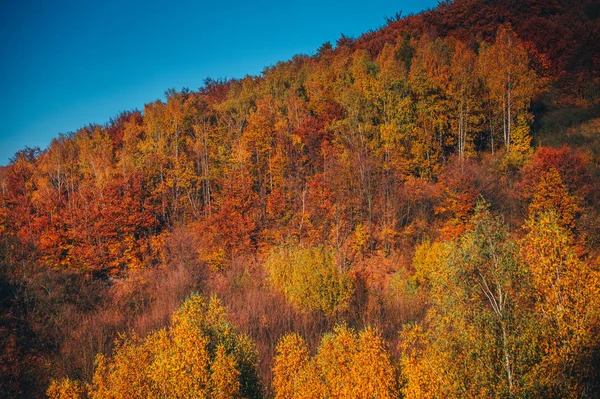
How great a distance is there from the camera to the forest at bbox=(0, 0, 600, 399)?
1562 centimetres

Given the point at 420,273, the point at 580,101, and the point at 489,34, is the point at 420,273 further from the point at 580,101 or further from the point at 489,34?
the point at 489,34

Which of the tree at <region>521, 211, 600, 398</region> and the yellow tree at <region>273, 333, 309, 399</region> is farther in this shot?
the yellow tree at <region>273, 333, 309, 399</region>

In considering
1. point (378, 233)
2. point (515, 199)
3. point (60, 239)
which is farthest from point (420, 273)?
point (60, 239)

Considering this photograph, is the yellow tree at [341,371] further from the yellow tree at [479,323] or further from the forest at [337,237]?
the yellow tree at [479,323]

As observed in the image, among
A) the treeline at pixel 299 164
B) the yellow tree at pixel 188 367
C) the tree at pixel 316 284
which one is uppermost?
the treeline at pixel 299 164

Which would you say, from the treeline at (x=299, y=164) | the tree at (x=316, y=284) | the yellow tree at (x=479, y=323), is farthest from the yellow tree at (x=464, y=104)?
the yellow tree at (x=479, y=323)

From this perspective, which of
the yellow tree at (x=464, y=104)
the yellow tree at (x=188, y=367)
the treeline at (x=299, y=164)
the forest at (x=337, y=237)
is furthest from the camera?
the yellow tree at (x=464, y=104)

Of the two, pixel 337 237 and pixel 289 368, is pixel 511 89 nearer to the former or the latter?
pixel 337 237

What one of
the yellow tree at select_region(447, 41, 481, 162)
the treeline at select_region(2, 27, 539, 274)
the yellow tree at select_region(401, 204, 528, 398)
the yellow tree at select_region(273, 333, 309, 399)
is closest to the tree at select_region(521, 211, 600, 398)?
the yellow tree at select_region(401, 204, 528, 398)

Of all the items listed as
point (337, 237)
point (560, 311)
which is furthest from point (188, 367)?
point (337, 237)

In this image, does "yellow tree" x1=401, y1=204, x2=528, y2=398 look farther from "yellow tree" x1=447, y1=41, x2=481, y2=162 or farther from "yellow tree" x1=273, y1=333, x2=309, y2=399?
"yellow tree" x1=447, y1=41, x2=481, y2=162

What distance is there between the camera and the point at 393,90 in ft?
173

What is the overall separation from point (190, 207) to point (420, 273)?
36366 mm

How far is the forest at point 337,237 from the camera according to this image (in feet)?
51.3
